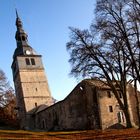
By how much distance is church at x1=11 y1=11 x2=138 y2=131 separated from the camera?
1973 inches

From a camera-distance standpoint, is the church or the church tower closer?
the church

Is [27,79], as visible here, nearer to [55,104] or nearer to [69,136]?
[55,104]

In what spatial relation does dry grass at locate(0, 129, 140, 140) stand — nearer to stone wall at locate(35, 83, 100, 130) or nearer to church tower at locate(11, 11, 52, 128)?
stone wall at locate(35, 83, 100, 130)

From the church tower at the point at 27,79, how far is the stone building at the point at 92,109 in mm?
14289

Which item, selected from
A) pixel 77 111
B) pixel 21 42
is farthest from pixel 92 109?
pixel 21 42

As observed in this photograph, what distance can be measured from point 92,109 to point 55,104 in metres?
12.2

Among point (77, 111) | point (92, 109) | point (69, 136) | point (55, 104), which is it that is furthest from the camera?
point (55, 104)

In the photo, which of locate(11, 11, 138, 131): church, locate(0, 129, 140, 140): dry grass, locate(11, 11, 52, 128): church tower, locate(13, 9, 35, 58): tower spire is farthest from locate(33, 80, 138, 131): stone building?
locate(0, 129, 140, 140): dry grass

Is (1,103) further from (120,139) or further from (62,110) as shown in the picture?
(120,139)

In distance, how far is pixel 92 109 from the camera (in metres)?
50.6

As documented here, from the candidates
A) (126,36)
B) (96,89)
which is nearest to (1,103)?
(96,89)

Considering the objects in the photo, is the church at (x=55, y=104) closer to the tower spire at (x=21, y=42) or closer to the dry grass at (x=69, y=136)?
the tower spire at (x=21, y=42)

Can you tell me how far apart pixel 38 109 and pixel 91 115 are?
22.6 metres

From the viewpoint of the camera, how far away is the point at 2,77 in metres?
67.2
